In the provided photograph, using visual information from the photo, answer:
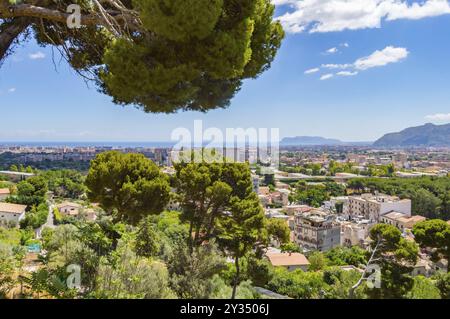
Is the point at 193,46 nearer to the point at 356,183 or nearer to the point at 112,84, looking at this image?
the point at 112,84

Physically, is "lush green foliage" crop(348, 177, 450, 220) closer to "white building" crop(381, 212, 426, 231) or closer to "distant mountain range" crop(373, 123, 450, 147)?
"white building" crop(381, 212, 426, 231)

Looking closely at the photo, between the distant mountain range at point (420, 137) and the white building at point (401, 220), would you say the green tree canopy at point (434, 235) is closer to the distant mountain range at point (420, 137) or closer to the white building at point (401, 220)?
the white building at point (401, 220)

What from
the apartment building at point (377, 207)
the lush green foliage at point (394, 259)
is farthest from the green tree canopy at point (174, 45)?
the apartment building at point (377, 207)

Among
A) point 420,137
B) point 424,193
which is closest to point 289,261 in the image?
point 424,193

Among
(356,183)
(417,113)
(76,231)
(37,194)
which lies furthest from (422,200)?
(76,231)
